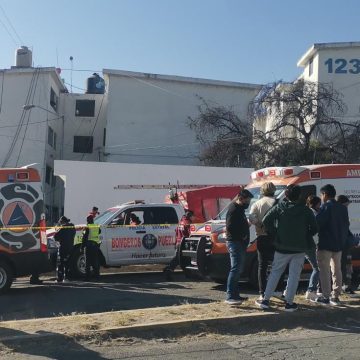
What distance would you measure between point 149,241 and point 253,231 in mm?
3938

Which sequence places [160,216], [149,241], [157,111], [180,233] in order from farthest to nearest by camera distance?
[157,111]
[160,216]
[149,241]
[180,233]

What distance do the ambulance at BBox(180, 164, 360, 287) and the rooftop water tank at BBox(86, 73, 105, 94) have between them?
1260 inches

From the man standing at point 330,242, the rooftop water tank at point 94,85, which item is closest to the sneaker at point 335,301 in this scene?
the man standing at point 330,242

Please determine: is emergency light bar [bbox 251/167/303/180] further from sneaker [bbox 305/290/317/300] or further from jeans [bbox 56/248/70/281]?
jeans [bbox 56/248/70/281]

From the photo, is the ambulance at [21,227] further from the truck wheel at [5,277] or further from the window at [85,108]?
the window at [85,108]

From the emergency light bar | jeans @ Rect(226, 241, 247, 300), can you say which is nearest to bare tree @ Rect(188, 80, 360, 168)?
the emergency light bar

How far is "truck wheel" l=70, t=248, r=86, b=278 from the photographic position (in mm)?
13117

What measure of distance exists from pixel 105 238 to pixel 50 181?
24078 millimetres

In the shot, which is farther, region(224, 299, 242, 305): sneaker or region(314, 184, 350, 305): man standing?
region(314, 184, 350, 305): man standing

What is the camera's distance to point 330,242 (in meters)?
8.00

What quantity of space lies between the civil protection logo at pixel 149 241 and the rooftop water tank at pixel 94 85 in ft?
96.6

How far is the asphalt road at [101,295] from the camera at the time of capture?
8898mm

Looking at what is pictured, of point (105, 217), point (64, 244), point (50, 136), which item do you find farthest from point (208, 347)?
point (50, 136)

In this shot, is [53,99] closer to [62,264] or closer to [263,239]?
[62,264]
